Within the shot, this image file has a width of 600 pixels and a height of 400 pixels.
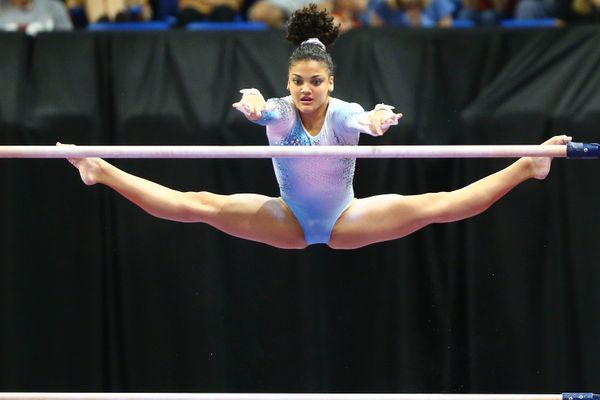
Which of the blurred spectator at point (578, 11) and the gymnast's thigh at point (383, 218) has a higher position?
the blurred spectator at point (578, 11)

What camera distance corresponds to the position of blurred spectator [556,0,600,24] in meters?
5.71

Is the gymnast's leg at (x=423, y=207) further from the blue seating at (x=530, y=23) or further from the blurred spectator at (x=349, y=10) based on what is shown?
the blurred spectator at (x=349, y=10)

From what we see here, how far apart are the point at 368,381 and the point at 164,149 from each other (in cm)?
232

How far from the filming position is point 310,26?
4070mm

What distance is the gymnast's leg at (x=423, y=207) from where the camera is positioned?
389cm

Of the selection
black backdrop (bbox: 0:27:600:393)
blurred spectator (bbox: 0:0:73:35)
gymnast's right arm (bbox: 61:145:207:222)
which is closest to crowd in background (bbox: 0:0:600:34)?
blurred spectator (bbox: 0:0:73:35)

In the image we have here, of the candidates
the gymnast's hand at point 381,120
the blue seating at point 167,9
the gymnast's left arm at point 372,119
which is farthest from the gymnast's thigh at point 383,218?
the blue seating at point 167,9

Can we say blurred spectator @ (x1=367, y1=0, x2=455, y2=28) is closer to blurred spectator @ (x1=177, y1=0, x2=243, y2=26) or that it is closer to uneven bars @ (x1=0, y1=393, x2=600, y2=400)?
blurred spectator @ (x1=177, y1=0, x2=243, y2=26)

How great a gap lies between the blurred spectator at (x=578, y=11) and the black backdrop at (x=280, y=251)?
57 cm

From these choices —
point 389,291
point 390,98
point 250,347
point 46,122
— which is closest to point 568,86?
point 390,98

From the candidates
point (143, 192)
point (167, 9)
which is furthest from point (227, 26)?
point (143, 192)

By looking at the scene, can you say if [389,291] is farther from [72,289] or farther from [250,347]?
[72,289]

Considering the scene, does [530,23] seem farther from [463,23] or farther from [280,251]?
[280,251]

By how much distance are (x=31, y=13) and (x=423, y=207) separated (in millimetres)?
3077
